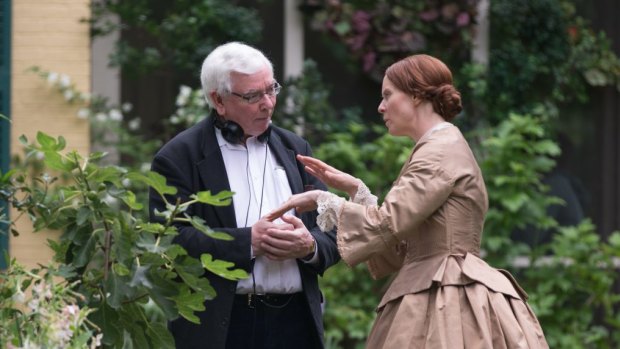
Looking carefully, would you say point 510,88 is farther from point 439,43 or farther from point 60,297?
point 60,297

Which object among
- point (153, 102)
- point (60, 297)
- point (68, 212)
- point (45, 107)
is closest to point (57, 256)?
point (68, 212)

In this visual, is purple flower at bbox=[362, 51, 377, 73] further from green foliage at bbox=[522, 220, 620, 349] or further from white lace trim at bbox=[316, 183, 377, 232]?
white lace trim at bbox=[316, 183, 377, 232]

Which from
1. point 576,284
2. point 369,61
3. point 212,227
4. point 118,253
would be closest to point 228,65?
point 212,227

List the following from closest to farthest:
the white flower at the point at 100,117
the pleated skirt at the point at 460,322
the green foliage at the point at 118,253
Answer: the green foliage at the point at 118,253
the pleated skirt at the point at 460,322
the white flower at the point at 100,117

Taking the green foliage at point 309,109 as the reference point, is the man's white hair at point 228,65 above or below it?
above

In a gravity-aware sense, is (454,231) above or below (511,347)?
above

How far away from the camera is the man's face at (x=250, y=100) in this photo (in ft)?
14.3

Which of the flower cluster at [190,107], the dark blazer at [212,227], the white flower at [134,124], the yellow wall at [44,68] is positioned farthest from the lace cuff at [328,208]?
the white flower at [134,124]

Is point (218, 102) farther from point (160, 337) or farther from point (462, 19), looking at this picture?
point (462, 19)

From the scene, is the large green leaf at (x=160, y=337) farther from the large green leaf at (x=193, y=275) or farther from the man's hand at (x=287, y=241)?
the man's hand at (x=287, y=241)

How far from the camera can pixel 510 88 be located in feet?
25.9

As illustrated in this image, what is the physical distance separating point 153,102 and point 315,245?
383cm

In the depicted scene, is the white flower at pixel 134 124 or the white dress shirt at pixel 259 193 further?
the white flower at pixel 134 124

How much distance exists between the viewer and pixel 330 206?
409 cm
